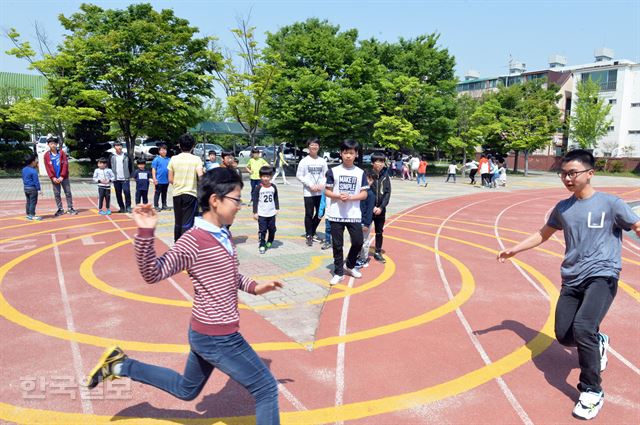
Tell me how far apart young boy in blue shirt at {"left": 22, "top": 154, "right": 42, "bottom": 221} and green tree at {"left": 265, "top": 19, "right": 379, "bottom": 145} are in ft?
62.9

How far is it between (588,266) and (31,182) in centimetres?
1225

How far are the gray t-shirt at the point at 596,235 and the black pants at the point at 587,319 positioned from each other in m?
0.08

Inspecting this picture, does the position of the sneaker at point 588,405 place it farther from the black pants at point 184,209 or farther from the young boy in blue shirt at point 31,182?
the young boy in blue shirt at point 31,182

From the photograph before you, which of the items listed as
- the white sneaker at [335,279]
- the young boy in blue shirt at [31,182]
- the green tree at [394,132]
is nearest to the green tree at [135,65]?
the young boy in blue shirt at [31,182]

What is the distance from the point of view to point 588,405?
341 cm

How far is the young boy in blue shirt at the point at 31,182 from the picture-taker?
1118 cm

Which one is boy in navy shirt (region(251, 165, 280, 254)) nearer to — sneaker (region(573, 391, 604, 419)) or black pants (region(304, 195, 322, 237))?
black pants (region(304, 195, 322, 237))

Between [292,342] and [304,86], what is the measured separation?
2605 centimetres

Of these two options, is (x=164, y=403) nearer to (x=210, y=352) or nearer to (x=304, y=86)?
(x=210, y=352)

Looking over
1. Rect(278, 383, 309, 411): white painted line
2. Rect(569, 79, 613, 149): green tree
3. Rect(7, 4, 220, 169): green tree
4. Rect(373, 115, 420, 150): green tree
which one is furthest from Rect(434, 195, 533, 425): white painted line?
Rect(569, 79, 613, 149): green tree

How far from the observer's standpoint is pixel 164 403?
3.54m

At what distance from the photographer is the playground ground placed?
3.52 metres

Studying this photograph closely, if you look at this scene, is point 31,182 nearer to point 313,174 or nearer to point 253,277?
point 313,174

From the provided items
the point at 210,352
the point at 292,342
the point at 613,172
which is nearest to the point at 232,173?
the point at 210,352
